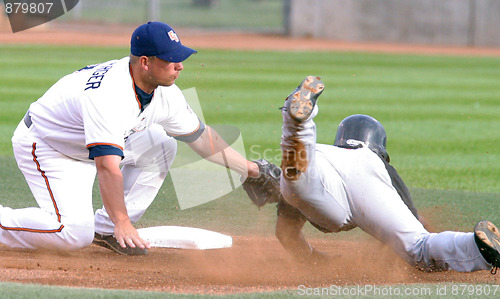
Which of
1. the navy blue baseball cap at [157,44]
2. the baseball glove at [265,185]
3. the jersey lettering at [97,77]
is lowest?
the baseball glove at [265,185]

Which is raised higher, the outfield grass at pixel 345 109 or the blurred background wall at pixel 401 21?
the outfield grass at pixel 345 109

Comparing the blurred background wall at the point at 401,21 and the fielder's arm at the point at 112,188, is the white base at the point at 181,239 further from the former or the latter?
the blurred background wall at the point at 401,21

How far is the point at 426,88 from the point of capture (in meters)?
14.5

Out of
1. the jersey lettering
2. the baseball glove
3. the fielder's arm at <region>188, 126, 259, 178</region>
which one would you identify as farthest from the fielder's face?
the baseball glove

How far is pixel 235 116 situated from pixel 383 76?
6544 mm

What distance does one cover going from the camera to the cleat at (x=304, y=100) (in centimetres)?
380

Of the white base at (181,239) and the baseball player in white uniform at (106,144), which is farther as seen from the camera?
the white base at (181,239)

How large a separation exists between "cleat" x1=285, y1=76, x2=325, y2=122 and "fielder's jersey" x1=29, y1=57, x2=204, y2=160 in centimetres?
106

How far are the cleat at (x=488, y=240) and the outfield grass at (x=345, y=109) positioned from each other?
68.2 inches

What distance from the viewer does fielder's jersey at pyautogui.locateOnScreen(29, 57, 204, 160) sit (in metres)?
4.26

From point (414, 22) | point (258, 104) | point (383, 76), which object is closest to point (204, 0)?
point (414, 22)

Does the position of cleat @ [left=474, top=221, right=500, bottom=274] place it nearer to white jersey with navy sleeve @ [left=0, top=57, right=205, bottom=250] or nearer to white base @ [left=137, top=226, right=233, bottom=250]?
white base @ [left=137, top=226, right=233, bottom=250]

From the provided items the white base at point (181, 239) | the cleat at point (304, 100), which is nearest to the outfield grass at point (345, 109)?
the white base at point (181, 239)

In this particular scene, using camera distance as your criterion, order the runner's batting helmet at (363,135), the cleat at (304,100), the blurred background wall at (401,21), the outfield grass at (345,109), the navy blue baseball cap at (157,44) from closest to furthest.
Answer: the cleat at (304,100) < the navy blue baseball cap at (157,44) < the runner's batting helmet at (363,135) < the outfield grass at (345,109) < the blurred background wall at (401,21)
